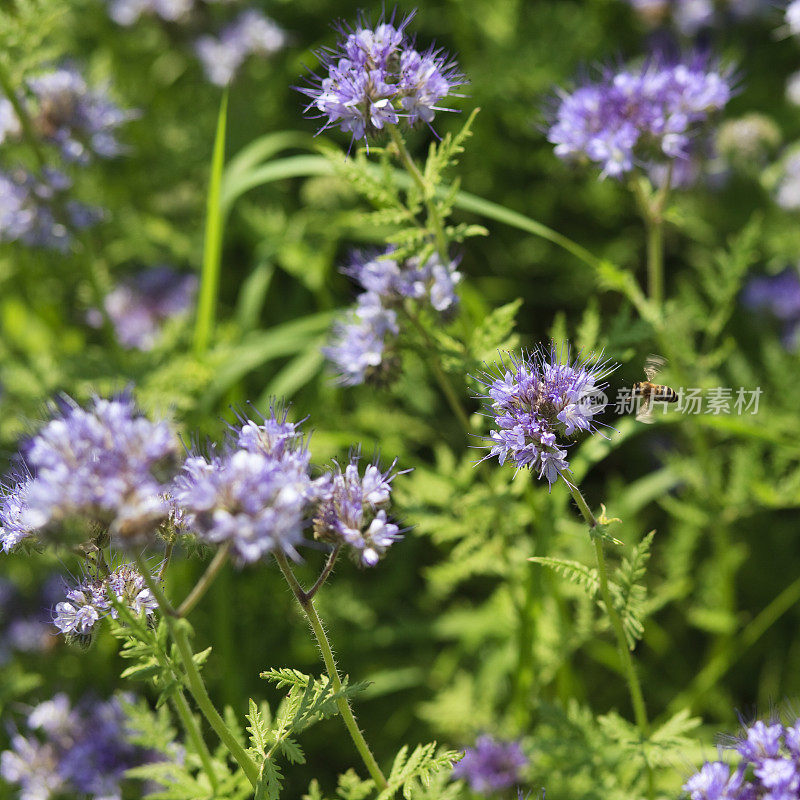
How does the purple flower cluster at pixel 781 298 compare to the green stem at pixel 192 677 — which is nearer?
the green stem at pixel 192 677

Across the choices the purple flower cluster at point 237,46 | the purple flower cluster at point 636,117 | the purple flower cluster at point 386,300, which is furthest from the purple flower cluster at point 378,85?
the purple flower cluster at point 237,46

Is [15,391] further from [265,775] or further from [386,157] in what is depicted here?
[265,775]

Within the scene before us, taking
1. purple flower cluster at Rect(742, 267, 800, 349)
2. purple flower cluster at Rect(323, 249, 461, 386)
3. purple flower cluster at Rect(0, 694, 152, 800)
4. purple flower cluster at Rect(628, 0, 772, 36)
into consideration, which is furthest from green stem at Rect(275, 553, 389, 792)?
purple flower cluster at Rect(628, 0, 772, 36)

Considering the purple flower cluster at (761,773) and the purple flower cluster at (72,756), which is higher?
the purple flower cluster at (761,773)

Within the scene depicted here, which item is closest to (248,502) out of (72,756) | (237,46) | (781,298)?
(72,756)

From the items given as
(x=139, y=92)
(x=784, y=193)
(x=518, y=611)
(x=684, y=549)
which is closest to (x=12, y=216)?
(x=139, y=92)

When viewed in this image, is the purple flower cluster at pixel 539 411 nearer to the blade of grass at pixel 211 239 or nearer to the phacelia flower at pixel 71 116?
the blade of grass at pixel 211 239
